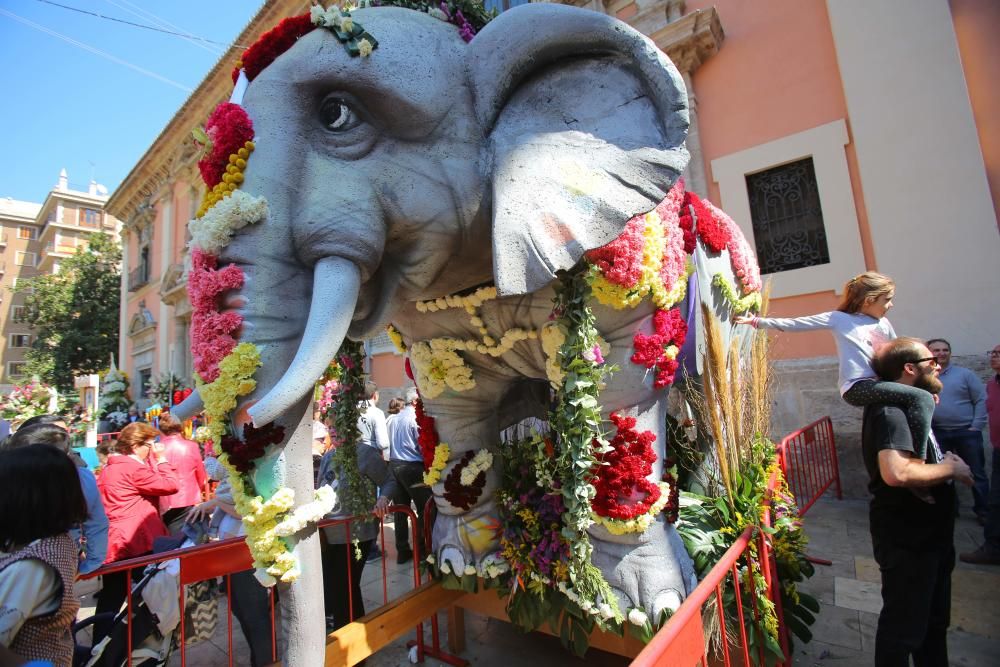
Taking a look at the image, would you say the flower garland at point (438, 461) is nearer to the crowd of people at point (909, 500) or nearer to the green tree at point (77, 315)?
the crowd of people at point (909, 500)

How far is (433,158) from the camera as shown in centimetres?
180

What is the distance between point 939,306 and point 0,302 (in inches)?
2434

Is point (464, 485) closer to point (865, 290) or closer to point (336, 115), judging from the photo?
point (336, 115)

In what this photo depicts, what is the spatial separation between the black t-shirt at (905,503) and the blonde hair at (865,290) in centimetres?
134

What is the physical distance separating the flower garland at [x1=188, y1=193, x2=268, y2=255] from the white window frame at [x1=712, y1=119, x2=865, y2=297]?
5.11 meters

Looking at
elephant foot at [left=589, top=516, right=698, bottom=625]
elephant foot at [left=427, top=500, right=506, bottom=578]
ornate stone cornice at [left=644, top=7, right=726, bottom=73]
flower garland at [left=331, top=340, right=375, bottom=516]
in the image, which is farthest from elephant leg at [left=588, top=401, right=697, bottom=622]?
ornate stone cornice at [left=644, top=7, right=726, bottom=73]

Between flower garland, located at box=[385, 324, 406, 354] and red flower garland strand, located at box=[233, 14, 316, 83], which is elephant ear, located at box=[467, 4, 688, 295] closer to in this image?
red flower garland strand, located at box=[233, 14, 316, 83]

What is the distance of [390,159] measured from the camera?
1746 mm

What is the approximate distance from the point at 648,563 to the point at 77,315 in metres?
35.3

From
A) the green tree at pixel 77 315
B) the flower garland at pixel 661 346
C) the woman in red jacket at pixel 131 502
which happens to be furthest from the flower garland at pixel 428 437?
the green tree at pixel 77 315

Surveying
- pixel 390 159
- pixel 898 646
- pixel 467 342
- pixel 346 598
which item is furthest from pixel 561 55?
pixel 346 598

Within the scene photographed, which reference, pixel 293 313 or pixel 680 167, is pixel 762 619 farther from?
pixel 293 313

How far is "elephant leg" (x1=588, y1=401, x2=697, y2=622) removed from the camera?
2.14m

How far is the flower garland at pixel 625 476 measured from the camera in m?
2.12
